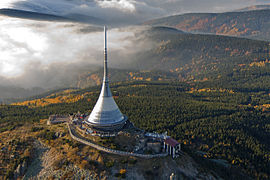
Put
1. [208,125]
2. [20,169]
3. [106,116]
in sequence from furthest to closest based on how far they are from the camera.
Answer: [208,125]
[106,116]
[20,169]

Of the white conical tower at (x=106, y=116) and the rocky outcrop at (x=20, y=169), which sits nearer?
the rocky outcrop at (x=20, y=169)

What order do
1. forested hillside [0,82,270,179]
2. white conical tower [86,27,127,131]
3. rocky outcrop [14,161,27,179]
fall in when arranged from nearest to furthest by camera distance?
rocky outcrop [14,161,27,179] < white conical tower [86,27,127,131] < forested hillside [0,82,270,179]

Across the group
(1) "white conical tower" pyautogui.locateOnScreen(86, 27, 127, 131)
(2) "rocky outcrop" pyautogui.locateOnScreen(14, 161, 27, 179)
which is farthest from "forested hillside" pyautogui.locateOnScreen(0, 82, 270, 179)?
(2) "rocky outcrop" pyautogui.locateOnScreen(14, 161, 27, 179)

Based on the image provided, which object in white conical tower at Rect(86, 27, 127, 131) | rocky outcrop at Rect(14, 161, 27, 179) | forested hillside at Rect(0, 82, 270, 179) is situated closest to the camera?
rocky outcrop at Rect(14, 161, 27, 179)

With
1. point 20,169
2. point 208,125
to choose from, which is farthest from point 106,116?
point 208,125

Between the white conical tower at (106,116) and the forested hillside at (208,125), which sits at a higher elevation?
the white conical tower at (106,116)

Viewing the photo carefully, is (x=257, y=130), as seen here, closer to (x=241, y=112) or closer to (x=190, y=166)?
(x=241, y=112)

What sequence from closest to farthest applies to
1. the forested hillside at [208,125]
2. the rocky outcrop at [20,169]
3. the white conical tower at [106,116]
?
1. the rocky outcrop at [20,169]
2. the white conical tower at [106,116]
3. the forested hillside at [208,125]

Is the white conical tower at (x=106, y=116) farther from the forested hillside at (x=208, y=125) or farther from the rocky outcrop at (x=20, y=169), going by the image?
the forested hillside at (x=208, y=125)

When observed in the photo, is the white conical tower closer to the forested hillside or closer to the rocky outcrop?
the rocky outcrop

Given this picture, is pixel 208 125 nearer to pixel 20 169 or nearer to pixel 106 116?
pixel 106 116

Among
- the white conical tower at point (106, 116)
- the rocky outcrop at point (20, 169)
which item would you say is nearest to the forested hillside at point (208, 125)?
the white conical tower at point (106, 116)

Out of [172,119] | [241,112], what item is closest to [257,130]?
[241,112]
